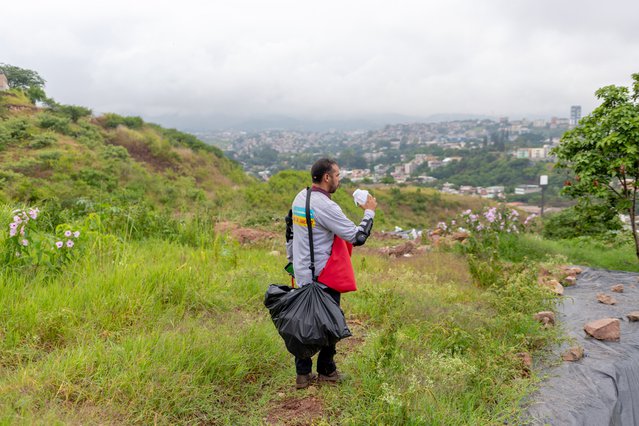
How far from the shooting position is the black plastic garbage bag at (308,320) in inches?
109

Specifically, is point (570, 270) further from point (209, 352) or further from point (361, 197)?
point (209, 352)

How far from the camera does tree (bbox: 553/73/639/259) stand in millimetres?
6102

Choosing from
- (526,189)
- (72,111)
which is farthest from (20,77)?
(526,189)

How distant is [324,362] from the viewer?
319 centimetres

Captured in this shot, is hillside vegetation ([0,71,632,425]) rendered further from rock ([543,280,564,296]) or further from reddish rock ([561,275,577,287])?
reddish rock ([561,275,577,287])

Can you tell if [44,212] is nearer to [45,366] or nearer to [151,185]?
[45,366]

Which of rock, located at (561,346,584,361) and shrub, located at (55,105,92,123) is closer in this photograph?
rock, located at (561,346,584,361)

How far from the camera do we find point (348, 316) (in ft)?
15.4

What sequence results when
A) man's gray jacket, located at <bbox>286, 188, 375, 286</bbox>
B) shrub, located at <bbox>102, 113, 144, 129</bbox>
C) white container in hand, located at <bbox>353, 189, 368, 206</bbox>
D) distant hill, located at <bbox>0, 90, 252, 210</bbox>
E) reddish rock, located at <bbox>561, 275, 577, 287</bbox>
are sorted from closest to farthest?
man's gray jacket, located at <bbox>286, 188, 375, 286</bbox>
white container in hand, located at <bbox>353, 189, 368, 206</bbox>
reddish rock, located at <bbox>561, 275, 577, 287</bbox>
distant hill, located at <bbox>0, 90, 252, 210</bbox>
shrub, located at <bbox>102, 113, 144, 129</bbox>

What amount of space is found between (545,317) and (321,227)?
3040mm

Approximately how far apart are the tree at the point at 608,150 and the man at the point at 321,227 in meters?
5.06

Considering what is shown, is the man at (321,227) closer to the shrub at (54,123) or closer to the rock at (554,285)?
the rock at (554,285)

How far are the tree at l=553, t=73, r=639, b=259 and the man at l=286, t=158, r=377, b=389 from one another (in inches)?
199

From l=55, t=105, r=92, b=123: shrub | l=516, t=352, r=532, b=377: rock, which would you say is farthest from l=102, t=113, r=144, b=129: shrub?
l=516, t=352, r=532, b=377: rock
